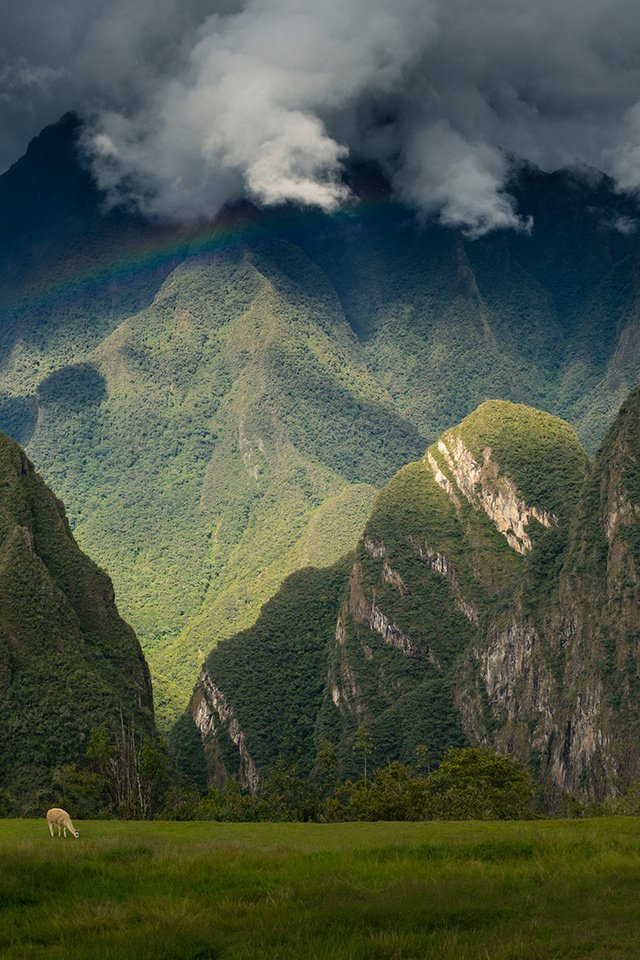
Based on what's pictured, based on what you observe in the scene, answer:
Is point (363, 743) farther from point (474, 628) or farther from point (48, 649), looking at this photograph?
point (474, 628)

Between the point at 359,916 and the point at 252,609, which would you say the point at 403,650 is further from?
the point at 359,916

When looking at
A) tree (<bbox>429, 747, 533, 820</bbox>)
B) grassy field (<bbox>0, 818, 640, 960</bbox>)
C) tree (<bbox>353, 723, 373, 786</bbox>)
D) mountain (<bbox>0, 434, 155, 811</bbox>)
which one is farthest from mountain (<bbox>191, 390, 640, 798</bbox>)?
grassy field (<bbox>0, 818, 640, 960</bbox>)

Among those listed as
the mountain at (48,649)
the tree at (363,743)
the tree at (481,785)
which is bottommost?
the tree at (363,743)

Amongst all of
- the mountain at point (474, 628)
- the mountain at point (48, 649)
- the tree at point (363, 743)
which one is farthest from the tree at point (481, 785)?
the mountain at point (474, 628)

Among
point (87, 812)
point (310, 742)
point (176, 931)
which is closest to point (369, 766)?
point (310, 742)

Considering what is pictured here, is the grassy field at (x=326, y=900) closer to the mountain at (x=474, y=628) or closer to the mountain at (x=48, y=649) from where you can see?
the mountain at (x=48, y=649)

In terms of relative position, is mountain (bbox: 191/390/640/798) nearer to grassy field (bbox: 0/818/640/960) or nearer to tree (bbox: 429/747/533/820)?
tree (bbox: 429/747/533/820)
